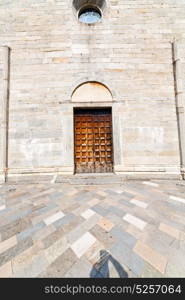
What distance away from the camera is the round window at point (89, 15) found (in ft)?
21.2

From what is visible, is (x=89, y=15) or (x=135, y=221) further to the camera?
(x=89, y=15)

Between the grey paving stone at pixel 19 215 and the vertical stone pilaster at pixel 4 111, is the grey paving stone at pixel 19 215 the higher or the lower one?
the lower one

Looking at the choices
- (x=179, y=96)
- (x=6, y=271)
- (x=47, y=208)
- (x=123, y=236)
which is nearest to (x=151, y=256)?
(x=123, y=236)

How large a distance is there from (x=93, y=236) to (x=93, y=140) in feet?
14.3

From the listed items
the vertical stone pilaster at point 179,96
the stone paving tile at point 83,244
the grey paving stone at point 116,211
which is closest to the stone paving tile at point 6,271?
the stone paving tile at point 83,244

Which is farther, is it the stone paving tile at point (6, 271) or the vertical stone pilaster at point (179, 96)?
the vertical stone pilaster at point (179, 96)

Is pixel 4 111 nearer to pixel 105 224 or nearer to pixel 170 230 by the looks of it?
pixel 105 224

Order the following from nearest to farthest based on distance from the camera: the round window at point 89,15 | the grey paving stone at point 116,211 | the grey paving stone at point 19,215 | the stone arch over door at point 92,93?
the grey paving stone at point 19,215
the grey paving stone at point 116,211
the stone arch over door at point 92,93
the round window at point 89,15

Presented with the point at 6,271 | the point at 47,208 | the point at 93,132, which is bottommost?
the point at 6,271

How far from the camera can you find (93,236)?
196 centimetres

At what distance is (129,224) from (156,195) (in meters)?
1.88

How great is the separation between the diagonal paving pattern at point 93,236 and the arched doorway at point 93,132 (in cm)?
242

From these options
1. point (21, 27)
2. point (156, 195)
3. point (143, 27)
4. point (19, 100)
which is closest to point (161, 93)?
point (143, 27)

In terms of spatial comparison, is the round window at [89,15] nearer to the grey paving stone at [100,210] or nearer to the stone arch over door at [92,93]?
the stone arch over door at [92,93]
